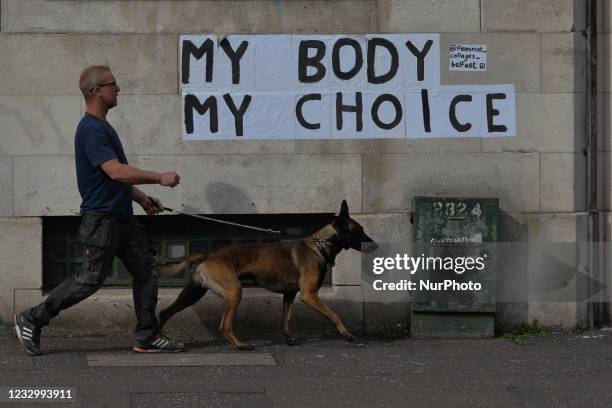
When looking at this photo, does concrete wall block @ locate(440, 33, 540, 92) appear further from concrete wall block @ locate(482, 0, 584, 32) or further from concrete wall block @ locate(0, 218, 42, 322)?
concrete wall block @ locate(0, 218, 42, 322)

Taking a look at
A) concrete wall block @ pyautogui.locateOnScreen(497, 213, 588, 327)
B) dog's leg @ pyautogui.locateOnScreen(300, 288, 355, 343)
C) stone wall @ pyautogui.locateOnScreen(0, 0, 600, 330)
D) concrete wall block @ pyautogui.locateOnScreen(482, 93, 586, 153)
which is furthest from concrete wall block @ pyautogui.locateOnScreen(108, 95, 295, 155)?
concrete wall block @ pyautogui.locateOnScreen(497, 213, 588, 327)

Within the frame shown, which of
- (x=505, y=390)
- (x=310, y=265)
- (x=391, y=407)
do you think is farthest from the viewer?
(x=310, y=265)

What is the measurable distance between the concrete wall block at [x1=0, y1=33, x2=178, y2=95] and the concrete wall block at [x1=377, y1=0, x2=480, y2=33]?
178cm

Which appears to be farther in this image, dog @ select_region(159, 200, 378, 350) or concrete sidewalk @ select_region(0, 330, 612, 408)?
dog @ select_region(159, 200, 378, 350)

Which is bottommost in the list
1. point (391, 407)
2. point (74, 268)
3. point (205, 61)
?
point (391, 407)

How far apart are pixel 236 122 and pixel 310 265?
1.44m

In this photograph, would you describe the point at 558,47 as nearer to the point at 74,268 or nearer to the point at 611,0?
the point at 611,0

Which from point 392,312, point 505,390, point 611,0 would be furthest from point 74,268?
point 611,0

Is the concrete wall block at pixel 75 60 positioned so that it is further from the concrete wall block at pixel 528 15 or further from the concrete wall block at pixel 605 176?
the concrete wall block at pixel 605 176

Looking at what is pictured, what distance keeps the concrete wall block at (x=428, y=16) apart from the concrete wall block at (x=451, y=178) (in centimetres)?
106

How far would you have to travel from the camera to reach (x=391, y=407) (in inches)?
262

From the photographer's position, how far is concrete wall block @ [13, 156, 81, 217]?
912cm

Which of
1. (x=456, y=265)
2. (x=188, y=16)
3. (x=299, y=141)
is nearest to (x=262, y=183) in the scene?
(x=299, y=141)

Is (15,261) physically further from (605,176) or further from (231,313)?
(605,176)
